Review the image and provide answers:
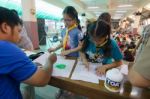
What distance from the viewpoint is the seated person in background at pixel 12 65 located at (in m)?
0.72

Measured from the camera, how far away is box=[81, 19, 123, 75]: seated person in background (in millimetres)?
1166

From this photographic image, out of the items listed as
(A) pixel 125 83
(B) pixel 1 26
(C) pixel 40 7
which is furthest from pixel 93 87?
(C) pixel 40 7

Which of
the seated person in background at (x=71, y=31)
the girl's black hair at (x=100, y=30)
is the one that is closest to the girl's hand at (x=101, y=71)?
the girl's black hair at (x=100, y=30)

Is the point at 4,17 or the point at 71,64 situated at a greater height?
the point at 4,17

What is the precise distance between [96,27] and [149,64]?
64 cm

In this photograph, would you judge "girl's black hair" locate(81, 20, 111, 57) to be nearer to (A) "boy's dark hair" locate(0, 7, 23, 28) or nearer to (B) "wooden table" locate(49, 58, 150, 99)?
(B) "wooden table" locate(49, 58, 150, 99)

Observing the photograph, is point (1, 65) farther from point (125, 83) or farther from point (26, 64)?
point (125, 83)

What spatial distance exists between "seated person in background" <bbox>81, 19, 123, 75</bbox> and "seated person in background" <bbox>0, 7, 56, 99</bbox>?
521 mm

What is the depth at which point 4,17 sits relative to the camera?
30.0 inches

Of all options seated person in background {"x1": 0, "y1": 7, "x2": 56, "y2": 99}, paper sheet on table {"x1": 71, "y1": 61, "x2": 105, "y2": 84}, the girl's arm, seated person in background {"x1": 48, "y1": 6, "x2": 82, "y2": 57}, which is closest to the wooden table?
paper sheet on table {"x1": 71, "y1": 61, "x2": 105, "y2": 84}

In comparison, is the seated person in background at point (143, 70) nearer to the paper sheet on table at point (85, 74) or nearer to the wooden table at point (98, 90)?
the wooden table at point (98, 90)

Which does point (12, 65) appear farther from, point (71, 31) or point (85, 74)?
point (71, 31)

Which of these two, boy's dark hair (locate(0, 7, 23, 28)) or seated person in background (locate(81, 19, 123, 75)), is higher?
boy's dark hair (locate(0, 7, 23, 28))

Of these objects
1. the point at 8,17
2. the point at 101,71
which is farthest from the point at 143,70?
the point at 8,17
